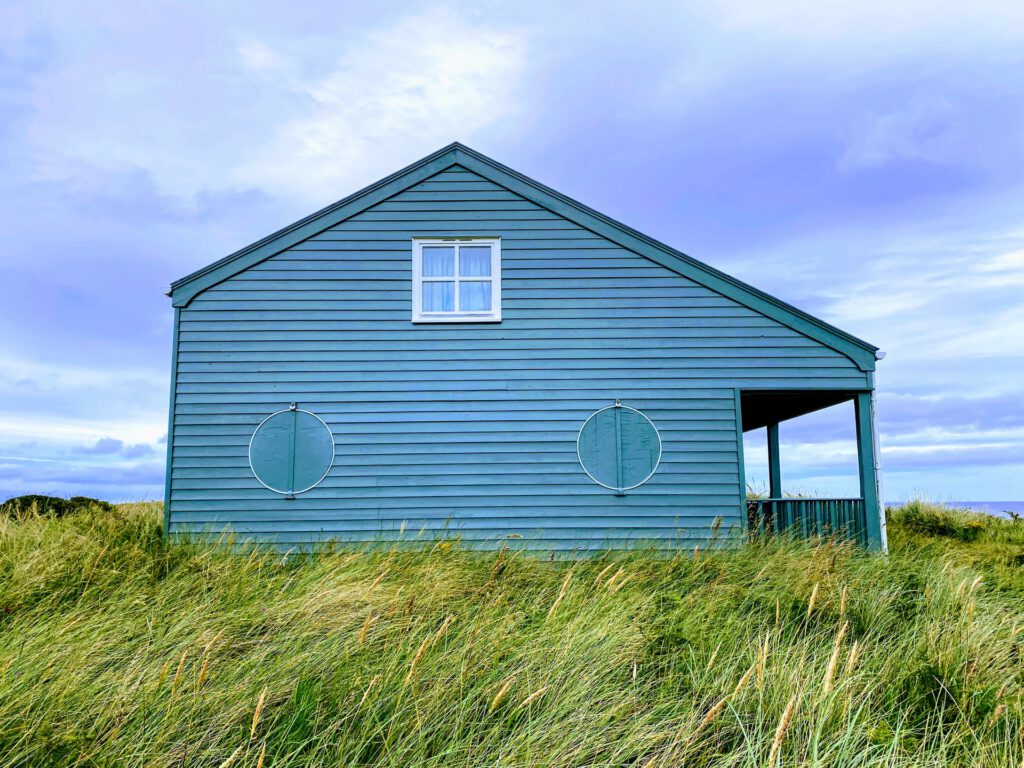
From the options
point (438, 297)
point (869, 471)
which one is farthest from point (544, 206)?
point (869, 471)

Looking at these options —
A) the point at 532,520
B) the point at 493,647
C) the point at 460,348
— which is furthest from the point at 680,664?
the point at 460,348

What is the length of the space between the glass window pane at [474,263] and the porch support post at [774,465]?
22.8 feet

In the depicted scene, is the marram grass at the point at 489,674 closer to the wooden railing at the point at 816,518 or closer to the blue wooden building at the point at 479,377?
the blue wooden building at the point at 479,377

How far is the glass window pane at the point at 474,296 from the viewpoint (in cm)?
1056

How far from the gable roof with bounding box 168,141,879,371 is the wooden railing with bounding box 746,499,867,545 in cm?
209

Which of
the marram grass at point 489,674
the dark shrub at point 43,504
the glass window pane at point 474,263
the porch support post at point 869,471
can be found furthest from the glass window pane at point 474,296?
the dark shrub at point 43,504

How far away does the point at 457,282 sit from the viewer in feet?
34.9

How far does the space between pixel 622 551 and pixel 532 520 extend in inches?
53.7

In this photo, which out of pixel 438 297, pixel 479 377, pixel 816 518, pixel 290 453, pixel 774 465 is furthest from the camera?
pixel 774 465

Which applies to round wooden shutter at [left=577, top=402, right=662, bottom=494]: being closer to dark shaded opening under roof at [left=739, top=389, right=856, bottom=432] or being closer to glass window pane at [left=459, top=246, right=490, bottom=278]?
dark shaded opening under roof at [left=739, top=389, right=856, bottom=432]

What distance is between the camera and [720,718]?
3662 mm

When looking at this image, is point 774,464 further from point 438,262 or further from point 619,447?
point 438,262

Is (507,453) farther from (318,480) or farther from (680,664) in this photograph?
(680,664)

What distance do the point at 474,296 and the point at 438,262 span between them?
2.48 feet
